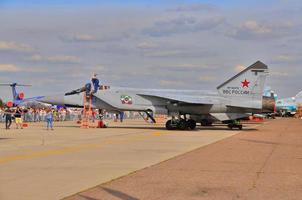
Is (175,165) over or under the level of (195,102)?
under

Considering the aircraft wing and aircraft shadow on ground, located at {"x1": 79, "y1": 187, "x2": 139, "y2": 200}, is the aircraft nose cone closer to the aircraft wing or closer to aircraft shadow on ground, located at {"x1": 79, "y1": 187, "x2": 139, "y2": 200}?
the aircraft wing

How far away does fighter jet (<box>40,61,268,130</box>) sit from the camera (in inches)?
1153

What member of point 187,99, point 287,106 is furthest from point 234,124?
point 287,106

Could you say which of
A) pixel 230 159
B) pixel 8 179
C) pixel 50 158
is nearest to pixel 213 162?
pixel 230 159

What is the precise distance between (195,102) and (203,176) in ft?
64.2

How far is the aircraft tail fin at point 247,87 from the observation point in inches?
1158

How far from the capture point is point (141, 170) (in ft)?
33.3

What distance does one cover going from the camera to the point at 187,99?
2908cm

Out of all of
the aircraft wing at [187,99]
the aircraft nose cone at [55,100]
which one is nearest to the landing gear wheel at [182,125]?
the aircraft wing at [187,99]

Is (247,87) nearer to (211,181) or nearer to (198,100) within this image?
(198,100)

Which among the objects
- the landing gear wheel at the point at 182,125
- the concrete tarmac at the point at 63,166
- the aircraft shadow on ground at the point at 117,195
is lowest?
the aircraft shadow on ground at the point at 117,195

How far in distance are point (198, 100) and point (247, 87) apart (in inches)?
132

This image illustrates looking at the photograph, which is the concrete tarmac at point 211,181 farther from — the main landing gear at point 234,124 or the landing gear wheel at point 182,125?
the main landing gear at point 234,124

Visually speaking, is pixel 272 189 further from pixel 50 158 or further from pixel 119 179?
pixel 50 158
